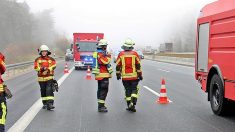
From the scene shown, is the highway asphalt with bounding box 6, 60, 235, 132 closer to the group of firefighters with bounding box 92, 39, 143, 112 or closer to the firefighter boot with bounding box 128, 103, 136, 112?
the firefighter boot with bounding box 128, 103, 136, 112

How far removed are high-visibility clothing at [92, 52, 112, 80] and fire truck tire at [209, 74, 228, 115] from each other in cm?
264

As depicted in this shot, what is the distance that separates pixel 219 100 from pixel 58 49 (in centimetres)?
9542

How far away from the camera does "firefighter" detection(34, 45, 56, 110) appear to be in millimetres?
11281

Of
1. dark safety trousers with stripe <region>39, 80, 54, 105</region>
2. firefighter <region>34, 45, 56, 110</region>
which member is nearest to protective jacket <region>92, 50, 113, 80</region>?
firefighter <region>34, 45, 56, 110</region>

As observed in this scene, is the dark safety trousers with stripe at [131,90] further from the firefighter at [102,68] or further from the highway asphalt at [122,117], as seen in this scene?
the firefighter at [102,68]

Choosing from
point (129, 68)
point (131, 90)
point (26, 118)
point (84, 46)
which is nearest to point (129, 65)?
point (129, 68)

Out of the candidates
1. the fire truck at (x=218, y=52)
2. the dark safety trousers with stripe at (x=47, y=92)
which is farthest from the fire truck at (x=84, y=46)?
the fire truck at (x=218, y=52)

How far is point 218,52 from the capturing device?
962cm

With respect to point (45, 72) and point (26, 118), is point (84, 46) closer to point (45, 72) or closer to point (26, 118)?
point (45, 72)

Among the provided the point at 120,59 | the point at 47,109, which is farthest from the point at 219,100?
the point at 47,109

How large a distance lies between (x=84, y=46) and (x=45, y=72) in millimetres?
22663

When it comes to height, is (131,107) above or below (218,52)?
below

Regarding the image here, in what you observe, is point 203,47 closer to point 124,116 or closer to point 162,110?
point 162,110

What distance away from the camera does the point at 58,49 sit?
10350cm
